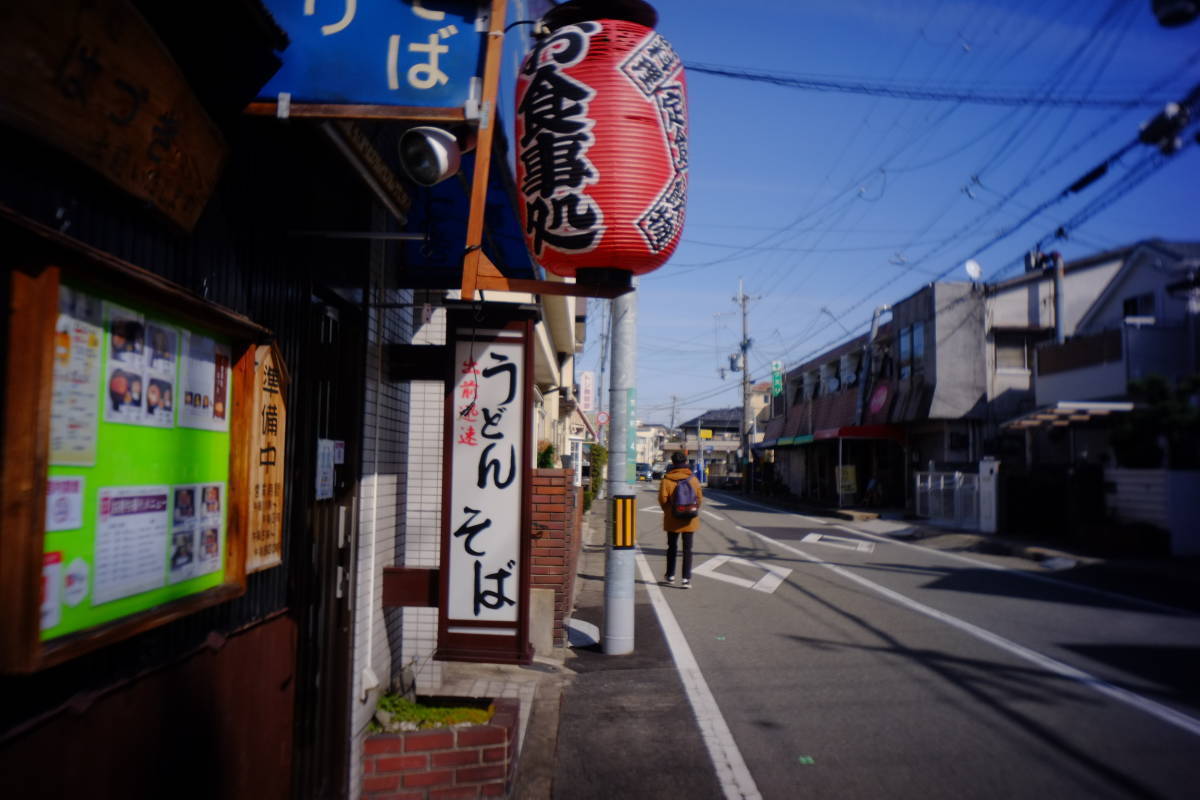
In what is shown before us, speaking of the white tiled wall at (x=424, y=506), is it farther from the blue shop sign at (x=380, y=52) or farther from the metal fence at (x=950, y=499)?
the metal fence at (x=950, y=499)

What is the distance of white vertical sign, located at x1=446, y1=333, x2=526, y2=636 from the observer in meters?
4.42

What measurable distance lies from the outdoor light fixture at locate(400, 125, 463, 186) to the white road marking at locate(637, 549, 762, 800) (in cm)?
375

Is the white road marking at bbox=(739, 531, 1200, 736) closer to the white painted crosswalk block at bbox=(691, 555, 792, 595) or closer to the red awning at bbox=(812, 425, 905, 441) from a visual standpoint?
the white painted crosswalk block at bbox=(691, 555, 792, 595)

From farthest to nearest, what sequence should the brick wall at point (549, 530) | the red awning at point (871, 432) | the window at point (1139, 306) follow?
the red awning at point (871, 432)
the brick wall at point (549, 530)
the window at point (1139, 306)

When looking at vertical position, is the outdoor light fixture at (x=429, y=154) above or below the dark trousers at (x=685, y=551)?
above

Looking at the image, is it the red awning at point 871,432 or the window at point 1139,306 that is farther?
the red awning at point 871,432

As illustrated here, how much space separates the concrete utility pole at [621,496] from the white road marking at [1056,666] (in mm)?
3749

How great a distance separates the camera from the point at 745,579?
12.4 m

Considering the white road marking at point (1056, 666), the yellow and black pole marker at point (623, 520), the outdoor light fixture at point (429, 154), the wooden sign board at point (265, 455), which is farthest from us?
the yellow and black pole marker at point (623, 520)

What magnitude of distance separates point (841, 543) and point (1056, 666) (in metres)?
11.3

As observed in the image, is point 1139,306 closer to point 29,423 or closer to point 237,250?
point 237,250

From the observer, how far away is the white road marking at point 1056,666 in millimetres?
5484

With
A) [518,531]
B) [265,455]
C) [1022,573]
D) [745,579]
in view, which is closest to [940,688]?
[518,531]

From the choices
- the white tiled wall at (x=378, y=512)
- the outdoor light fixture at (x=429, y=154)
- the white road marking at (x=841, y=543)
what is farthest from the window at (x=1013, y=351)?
the outdoor light fixture at (x=429, y=154)
